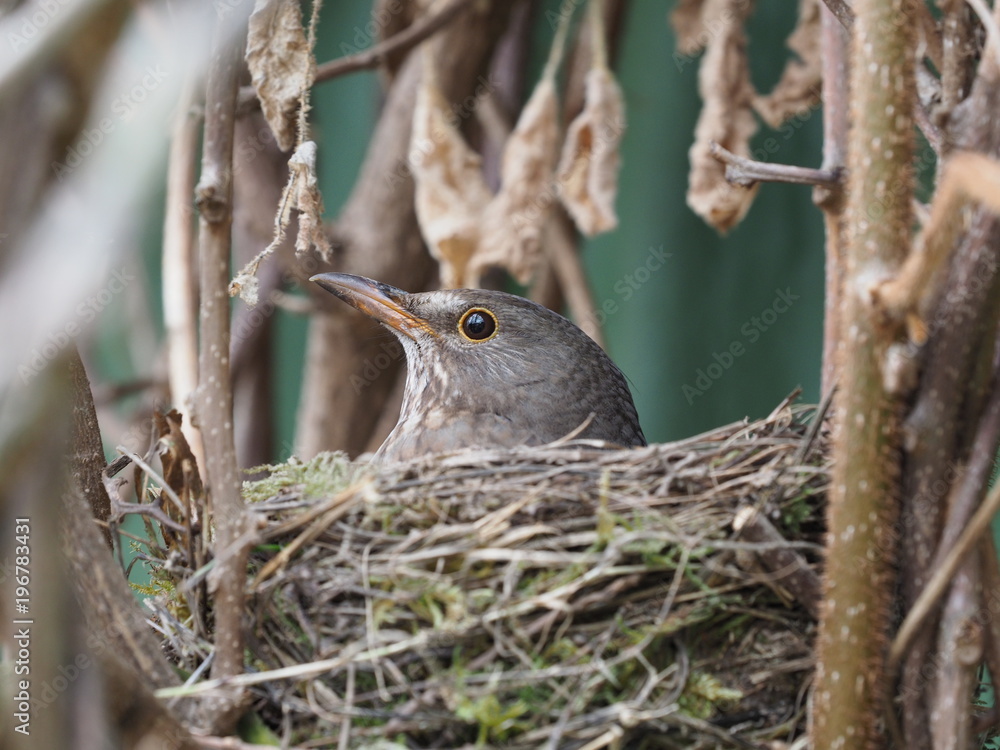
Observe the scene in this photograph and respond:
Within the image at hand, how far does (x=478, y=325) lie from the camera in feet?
9.77

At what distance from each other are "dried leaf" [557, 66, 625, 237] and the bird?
0.52 m

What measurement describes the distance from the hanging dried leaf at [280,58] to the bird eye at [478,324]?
3.73 ft

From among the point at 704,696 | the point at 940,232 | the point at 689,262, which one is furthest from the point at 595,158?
the point at 940,232

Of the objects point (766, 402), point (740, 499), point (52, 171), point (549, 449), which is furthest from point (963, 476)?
point (766, 402)

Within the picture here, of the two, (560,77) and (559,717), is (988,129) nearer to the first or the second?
(559,717)

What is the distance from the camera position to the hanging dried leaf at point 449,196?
11.3 feet

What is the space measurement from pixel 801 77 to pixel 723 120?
0.28 meters

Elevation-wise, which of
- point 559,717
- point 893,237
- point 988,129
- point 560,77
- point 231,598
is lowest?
point 559,717

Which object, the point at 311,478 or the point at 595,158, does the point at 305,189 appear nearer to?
the point at 311,478

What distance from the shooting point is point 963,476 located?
144cm

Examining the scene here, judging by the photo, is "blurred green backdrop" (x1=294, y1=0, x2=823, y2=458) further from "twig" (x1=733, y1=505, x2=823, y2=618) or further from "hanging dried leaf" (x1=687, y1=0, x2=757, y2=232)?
"twig" (x1=733, y1=505, x2=823, y2=618)

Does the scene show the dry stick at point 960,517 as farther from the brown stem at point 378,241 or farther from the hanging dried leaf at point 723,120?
the brown stem at point 378,241

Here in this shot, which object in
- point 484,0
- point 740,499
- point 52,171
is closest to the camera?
point 52,171

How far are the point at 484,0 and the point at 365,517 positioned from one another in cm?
291
